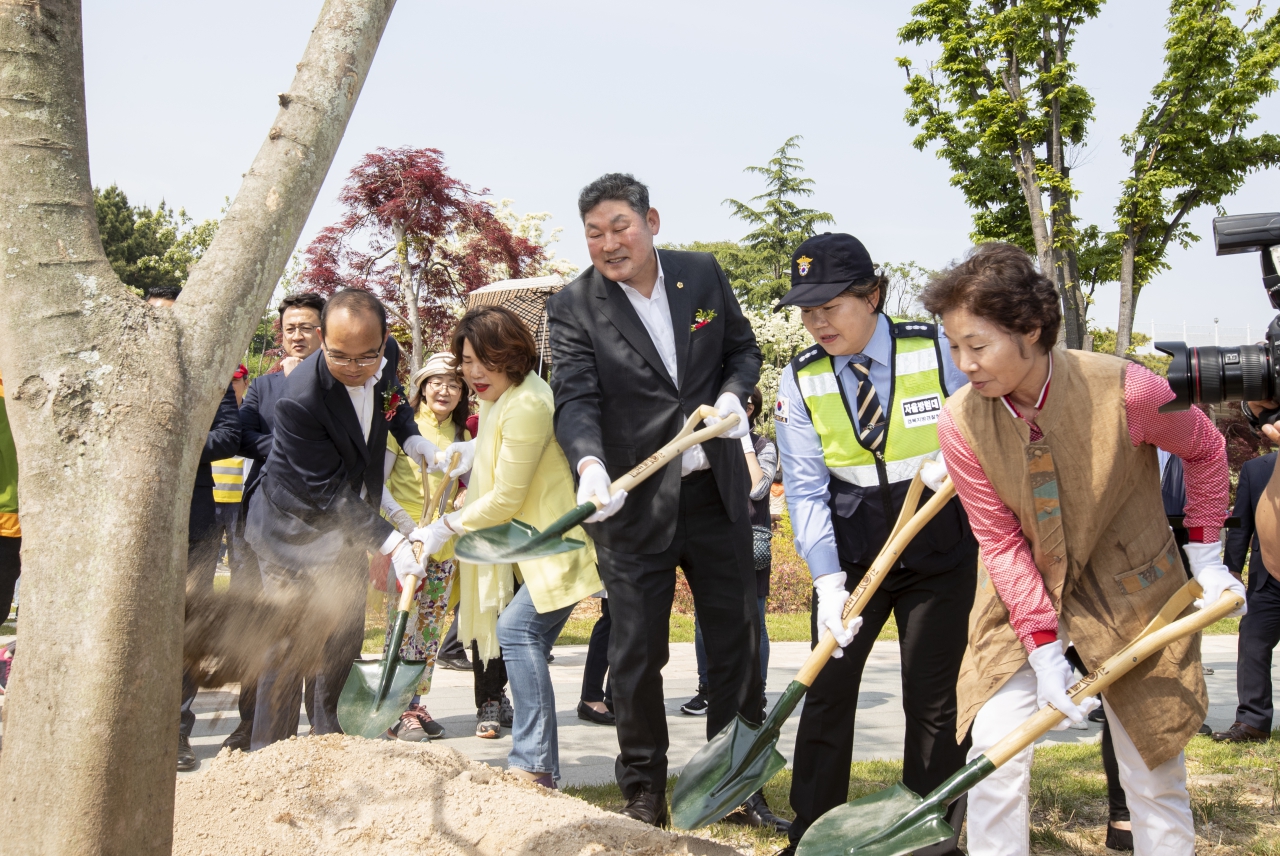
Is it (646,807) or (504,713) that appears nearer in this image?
(646,807)

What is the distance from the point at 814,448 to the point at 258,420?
2.85 m

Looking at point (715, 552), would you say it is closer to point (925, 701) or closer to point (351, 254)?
point (925, 701)

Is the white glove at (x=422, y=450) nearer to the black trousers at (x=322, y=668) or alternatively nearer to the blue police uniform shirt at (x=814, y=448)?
the black trousers at (x=322, y=668)

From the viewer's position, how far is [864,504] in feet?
11.0

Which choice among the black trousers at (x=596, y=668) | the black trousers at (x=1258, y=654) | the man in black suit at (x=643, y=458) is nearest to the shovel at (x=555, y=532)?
the man in black suit at (x=643, y=458)

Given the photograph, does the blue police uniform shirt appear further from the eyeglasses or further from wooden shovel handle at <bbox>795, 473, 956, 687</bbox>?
the eyeglasses

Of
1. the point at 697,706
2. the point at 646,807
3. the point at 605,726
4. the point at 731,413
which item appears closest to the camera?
the point at 731,413

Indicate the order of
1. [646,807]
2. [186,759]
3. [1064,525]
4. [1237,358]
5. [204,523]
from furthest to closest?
[204,523] → [186,759] → [646,807] → [1064,525] → [1237,358]

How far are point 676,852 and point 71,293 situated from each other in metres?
2.16

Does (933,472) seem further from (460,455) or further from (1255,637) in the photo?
(1255,637)

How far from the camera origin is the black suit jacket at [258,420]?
4.72 metres

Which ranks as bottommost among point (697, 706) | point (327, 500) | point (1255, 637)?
point (697, 706)

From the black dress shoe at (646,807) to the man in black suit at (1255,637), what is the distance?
11.2ft

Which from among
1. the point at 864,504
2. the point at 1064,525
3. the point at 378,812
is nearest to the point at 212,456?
the point at 378,812
